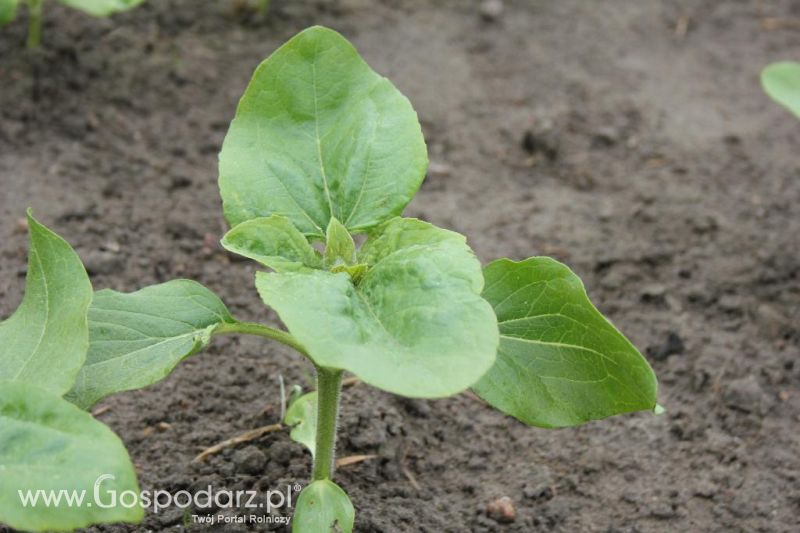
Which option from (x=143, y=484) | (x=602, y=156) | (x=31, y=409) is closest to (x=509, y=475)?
(x=143, y=484)

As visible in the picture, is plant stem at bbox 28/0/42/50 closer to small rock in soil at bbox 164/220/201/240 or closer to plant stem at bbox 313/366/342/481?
small rock in soil at bbox 164/220/201/240

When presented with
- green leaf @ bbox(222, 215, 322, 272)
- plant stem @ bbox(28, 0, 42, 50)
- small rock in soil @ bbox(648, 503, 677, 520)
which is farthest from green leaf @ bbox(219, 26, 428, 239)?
plant stem @ bbox(28, 0, 42, 50)

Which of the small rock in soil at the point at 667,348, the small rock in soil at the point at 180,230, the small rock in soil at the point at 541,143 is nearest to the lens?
the small rock in soil at the point at 667,348

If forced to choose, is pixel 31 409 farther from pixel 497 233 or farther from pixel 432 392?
pixel 497 233

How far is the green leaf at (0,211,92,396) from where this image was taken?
1.68m

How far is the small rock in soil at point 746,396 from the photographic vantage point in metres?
2.72

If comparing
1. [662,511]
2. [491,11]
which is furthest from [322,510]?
[491,11]

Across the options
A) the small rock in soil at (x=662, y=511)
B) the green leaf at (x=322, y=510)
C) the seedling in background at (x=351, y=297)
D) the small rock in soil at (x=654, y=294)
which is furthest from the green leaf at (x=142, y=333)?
the small rock in soil at (x=654, y=294)

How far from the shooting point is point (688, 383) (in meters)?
2.81

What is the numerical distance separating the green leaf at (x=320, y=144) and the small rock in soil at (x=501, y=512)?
30.6 inches

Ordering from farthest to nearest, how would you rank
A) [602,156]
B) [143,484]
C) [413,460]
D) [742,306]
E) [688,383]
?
[602,156] < [742,306] < [688,383] < [413,460] < [143,484]

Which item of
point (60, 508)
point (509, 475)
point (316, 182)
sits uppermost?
point (316, 182)

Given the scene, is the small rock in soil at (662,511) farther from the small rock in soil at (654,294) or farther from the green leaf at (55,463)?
the green leaf at (55,463)

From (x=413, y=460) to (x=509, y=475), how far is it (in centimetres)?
24
